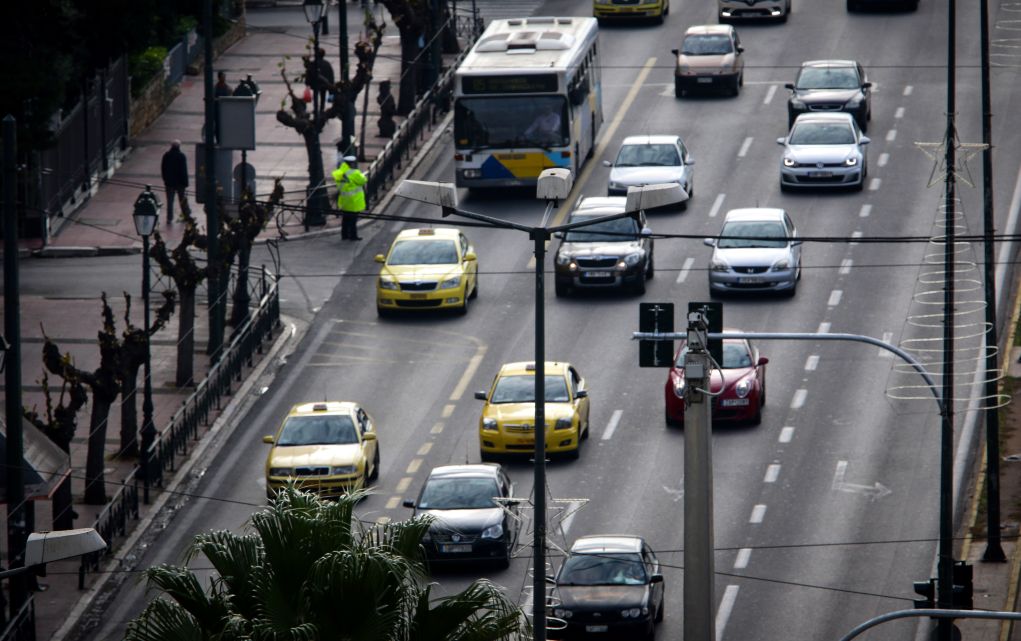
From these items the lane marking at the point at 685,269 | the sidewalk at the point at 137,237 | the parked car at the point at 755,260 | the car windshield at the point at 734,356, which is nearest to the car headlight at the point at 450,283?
the sidewalk at the point at 137,237

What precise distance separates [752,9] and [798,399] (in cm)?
2723

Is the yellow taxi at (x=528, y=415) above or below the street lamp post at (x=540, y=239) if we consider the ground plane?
below

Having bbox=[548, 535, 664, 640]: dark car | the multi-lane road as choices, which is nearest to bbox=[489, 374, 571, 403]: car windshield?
the multi-lane road

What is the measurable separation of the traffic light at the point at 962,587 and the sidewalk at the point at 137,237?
1349 centimetres

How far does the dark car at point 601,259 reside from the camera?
44.3 meters

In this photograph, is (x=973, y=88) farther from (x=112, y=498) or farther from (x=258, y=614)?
(x=258, y=614)

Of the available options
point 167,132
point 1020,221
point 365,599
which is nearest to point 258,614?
point 365,599

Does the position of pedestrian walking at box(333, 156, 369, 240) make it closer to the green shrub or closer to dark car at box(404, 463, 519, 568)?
the green shrub

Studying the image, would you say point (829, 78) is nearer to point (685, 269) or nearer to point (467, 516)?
point (685, 269)

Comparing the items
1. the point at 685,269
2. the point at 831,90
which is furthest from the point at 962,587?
the point at 831,90

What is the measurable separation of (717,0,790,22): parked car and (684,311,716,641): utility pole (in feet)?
135

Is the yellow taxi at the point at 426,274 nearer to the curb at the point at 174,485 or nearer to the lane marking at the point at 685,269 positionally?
the curb at the point at 174,485

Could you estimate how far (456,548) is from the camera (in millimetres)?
32844

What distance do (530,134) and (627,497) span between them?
15303 millimetres
